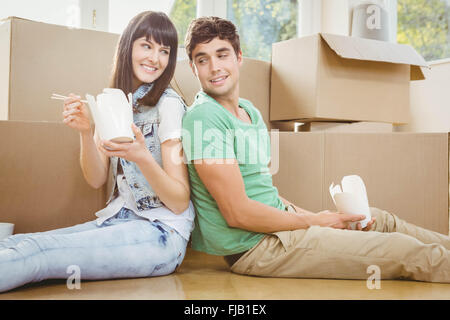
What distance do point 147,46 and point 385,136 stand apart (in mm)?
717

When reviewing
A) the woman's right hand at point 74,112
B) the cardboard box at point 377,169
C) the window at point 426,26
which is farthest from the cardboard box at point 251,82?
the window at point 426,26

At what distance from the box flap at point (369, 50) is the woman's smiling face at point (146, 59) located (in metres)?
0.66

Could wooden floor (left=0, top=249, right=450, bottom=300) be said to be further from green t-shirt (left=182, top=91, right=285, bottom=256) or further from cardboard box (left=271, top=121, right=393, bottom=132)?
cardboard box (left=271, top=121, right=393, bottom=132)

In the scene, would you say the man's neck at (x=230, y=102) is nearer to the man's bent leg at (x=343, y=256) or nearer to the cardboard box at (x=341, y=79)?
the man's bent leg at (x=343, y=256)

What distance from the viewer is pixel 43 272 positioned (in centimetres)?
82

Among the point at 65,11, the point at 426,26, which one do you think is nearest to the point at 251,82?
the point at 65,11

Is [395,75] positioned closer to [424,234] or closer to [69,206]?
[424,234]

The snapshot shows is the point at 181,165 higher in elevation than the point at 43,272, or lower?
higher

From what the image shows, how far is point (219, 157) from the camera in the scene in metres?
0.94

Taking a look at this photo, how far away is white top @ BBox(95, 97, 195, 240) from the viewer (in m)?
0.95

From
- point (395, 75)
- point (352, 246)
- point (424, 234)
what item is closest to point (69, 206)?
point (352, 246)

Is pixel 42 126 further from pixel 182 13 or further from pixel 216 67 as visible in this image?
pixel 182 13

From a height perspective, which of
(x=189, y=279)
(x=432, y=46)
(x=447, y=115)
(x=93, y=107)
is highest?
(x=432, y=46)

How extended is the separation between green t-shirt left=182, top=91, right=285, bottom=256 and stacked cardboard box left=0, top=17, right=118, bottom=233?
0.33 meters
